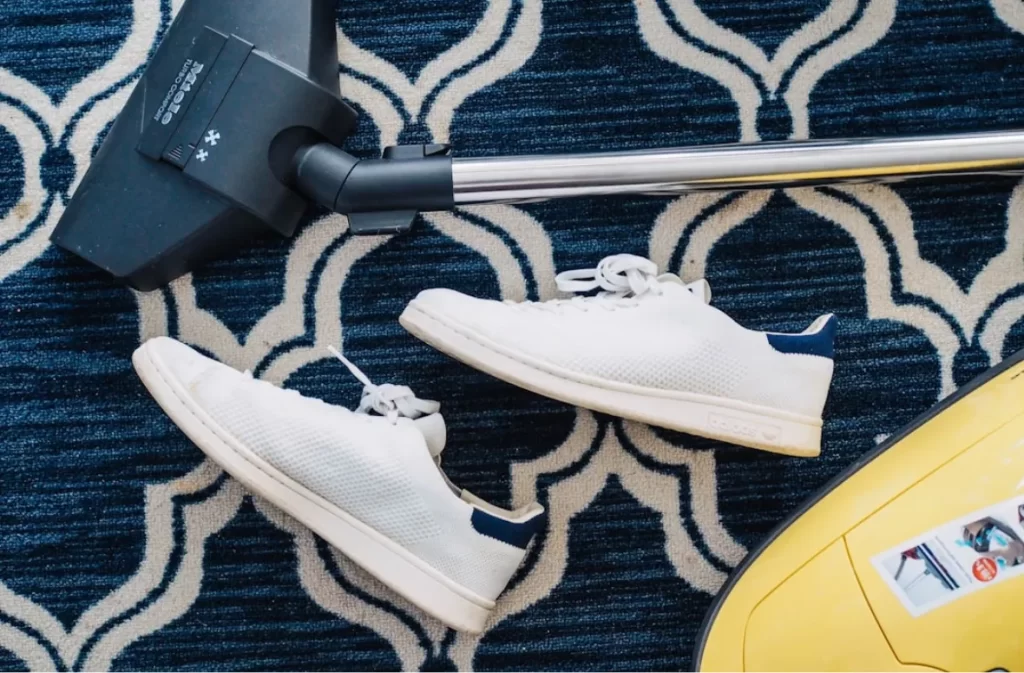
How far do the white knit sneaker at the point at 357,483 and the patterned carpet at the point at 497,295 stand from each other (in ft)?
0.24

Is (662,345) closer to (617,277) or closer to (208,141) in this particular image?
(617,277)

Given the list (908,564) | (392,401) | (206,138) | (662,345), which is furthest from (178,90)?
(908,564)

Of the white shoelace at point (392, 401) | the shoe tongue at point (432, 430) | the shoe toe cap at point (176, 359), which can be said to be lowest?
the shoe tongue at point (432, 430)

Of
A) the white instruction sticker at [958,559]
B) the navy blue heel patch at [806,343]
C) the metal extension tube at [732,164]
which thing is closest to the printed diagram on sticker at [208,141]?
the metal extension tube at [732,164]

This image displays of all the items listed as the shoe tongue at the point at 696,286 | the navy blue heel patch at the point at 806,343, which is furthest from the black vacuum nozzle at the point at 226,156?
the navy blue heel patch at the point at 806,343

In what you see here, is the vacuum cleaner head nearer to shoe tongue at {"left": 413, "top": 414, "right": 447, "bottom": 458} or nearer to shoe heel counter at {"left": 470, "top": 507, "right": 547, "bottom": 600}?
shoe tongue at {"left": 413, "top": 414, "right": 447, "bottom": 458}

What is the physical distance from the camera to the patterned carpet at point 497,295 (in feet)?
2.78

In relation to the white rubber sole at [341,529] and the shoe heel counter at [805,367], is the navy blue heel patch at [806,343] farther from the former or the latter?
the white rubber sole at [341,529]

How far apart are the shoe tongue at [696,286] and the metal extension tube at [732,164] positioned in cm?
9

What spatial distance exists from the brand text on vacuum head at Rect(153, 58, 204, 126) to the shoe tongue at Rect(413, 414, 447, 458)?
1.20 ft

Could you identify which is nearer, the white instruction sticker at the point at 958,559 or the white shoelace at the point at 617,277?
the white instruction sticker at the point at 958,559

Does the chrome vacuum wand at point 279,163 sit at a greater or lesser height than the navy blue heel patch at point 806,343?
greater

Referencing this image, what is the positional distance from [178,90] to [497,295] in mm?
357

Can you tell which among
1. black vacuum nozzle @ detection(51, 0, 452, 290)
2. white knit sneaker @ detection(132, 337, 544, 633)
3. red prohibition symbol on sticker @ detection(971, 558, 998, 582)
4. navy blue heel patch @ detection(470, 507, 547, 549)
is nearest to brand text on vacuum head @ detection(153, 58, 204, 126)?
black vacuum nozzle @ detection(51, 0, 452, 290)
